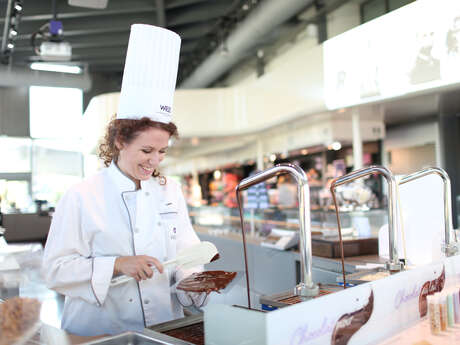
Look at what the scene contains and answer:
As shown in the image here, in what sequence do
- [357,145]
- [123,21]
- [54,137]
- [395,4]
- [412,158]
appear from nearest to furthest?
[395,4], [357,145], [123,21], [412,158], [54,137]

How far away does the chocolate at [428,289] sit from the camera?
1321 mm

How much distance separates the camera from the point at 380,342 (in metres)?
1.16

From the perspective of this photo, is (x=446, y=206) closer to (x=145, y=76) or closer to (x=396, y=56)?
(x=145, y=76)

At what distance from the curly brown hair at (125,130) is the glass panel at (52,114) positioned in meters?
11.4

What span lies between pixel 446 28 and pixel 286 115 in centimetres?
314

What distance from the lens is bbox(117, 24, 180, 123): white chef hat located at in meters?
1.55

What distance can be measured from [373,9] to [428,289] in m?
6.04

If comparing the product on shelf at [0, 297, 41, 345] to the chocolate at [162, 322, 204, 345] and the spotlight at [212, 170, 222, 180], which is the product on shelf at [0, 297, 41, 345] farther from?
the spotlight at [212, 170, 222, 180]

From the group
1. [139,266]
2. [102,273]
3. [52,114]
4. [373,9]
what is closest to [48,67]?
[52,114]

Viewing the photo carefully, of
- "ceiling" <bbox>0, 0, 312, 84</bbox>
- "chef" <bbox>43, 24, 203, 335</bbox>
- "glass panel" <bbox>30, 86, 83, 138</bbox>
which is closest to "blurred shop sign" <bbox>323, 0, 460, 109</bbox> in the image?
"ceiling" <bbox>0, 0, 312, 84</bbox>

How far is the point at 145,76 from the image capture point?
1569 millimetres

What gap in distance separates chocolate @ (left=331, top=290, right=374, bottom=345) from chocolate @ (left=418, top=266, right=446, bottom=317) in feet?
0.99

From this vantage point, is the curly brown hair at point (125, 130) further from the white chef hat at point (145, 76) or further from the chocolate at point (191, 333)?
the chocolate at point (191, 333)

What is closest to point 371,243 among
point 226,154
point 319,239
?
point 319,239
